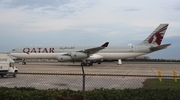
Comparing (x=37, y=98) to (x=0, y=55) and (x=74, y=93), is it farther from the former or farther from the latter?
(x=0, y=55)

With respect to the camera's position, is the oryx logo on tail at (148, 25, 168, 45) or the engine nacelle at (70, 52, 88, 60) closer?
the engine nacelle at (70, 52, 88, 60)

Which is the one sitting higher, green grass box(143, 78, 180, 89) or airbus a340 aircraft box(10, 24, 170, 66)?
airbus a340 aircraft box(10, 24, 170, 66)

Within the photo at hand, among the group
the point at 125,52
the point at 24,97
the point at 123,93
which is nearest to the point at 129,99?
the point at 123,93

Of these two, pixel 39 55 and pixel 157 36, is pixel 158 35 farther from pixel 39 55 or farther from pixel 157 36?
pixel 39 55

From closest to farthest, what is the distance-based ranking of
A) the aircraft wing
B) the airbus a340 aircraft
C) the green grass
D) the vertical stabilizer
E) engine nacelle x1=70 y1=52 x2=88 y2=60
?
1. the green grass
2. engine nacelle x1=70 y1=52 x2=88 y2=60
3. the aircraft wing
4. the airbus a340 aircraft
5. the vertical stabilizer

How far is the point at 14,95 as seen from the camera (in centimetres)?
727

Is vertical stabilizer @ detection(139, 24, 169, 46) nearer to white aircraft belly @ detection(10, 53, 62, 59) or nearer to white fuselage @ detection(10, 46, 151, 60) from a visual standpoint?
white fuselage @ detection(10, 46, 151, 60)

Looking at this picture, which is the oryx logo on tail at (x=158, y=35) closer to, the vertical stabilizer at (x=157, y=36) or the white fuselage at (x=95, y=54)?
the vertical stabilizer at (x=157, y=36)

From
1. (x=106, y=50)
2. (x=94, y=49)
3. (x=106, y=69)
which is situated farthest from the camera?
(x=106, y=50)

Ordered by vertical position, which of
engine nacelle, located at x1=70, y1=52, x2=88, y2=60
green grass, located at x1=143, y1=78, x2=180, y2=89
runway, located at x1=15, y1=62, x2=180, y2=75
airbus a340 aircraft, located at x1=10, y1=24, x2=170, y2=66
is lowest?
green grass, located at x1=143, y1=78, x2=180, y2=89

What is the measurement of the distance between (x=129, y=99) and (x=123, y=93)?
58 cm

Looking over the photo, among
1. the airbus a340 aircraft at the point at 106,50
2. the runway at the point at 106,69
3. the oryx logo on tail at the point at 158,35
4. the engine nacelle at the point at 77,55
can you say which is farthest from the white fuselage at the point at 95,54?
the runway at the point at 106,69

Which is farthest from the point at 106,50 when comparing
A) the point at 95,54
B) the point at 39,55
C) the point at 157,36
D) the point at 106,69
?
the point at 106,69

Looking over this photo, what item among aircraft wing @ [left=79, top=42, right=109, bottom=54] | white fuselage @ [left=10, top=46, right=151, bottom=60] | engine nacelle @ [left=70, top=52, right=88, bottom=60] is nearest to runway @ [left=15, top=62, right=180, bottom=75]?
engine nacelle @ [left=70, top=52, right=88, bottom=60]
